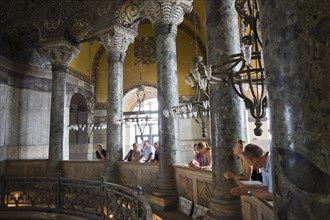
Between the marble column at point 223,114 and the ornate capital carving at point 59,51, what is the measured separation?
667 centimetres

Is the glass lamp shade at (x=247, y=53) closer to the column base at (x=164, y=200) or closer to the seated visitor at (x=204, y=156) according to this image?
the seated visitor at (x=204, y=156)

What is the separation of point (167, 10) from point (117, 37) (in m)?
2.22

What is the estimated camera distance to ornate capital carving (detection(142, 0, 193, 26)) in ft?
20.0

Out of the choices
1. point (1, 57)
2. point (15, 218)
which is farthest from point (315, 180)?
point (1, 57)

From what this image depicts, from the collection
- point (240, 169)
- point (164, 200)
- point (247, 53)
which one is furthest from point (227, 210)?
point (164, 200)

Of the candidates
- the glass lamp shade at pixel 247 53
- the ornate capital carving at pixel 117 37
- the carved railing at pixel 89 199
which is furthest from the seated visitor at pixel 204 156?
the ornate capital carving at pixel 117 37

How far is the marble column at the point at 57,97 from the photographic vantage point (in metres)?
8.60

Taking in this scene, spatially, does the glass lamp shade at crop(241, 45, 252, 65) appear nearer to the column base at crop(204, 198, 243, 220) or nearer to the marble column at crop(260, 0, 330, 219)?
the marble column at crop(260, 0, 330, 219)

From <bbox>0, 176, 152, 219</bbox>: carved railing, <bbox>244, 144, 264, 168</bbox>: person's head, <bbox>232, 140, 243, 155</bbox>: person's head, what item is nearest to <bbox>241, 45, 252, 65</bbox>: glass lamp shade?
<bbox>244, 144, 264, 168</bbox>: person's head

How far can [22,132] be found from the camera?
32.4 feet

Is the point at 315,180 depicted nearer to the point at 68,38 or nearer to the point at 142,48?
the point at 68,38

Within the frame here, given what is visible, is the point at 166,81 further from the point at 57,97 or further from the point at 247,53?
the point at 57,97

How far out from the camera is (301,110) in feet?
4.19

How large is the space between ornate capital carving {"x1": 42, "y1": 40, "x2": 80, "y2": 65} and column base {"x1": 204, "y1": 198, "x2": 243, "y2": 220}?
757 cm
